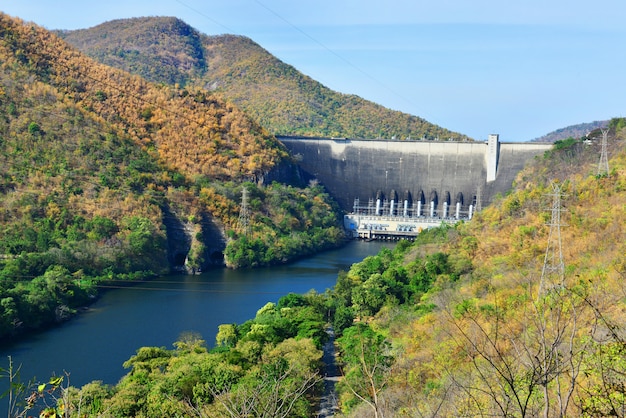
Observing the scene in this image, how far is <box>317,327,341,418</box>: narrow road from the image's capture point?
12.5 m

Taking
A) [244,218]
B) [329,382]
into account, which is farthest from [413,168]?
[329,382]

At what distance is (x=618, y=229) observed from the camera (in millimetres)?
15484

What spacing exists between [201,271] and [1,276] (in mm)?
10678

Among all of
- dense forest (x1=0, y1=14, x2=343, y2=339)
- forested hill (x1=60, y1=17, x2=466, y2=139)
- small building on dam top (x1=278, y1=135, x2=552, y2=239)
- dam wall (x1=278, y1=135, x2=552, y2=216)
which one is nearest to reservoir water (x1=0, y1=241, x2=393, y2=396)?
dense forest (x1=0, y1=14, x2=343, y2=339)

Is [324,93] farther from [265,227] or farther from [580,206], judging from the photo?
[580,206]

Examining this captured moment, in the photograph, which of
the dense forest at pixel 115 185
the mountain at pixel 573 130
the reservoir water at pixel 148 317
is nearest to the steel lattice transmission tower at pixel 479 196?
the dense forest at pixel 115 185

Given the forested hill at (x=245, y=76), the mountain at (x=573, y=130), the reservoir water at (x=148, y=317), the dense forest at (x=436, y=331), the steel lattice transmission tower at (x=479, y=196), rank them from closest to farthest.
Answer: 1. the dense forest at (x=436, y=331)
2. the reservoir water at (x=148, y=317)
3. the steel lattice transmission tower at (x=479, y=196)
4. the forested hill at (x=245, y=76)
5. the mountain at (x=573, y=130)

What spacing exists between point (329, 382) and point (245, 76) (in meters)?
62.0

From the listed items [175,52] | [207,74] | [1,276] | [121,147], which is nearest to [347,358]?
[1,276]

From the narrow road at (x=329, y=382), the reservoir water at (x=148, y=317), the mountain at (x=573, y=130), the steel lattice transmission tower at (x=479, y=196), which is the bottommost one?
the reservoir water at (x=148, y=317)

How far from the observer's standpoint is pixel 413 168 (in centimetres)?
4403

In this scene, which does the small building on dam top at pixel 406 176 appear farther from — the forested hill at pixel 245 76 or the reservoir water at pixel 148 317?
the reservoir water at pixel 148 317

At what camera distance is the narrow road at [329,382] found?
12536mm

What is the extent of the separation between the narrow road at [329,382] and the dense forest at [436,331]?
34cm
